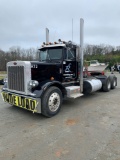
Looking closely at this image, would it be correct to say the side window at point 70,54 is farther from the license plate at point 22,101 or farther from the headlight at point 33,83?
the license plate at point 22,101

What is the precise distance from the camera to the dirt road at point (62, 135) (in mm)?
3043

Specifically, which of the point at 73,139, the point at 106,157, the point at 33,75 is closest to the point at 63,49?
the point at 33,75

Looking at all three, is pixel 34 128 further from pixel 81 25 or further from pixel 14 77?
pixel 81 25

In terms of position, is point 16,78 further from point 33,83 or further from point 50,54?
point 50,54

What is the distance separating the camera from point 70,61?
6.42 m

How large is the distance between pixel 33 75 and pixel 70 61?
1.79 meters

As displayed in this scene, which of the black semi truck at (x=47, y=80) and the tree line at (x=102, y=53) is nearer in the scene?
the black semi truck at (x=47, y=80)

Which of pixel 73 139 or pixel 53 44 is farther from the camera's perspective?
pixel 53 44

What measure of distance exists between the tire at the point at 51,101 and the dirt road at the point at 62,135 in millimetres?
→ 201

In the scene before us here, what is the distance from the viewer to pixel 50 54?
639 centimetres

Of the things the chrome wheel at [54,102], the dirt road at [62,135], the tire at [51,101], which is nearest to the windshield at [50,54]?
the tire at [51,101]

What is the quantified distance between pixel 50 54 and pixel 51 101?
211 cm

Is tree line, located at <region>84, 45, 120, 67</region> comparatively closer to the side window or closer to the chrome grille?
Answer: the side window

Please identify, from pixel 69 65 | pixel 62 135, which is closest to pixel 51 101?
pixel 62 135
